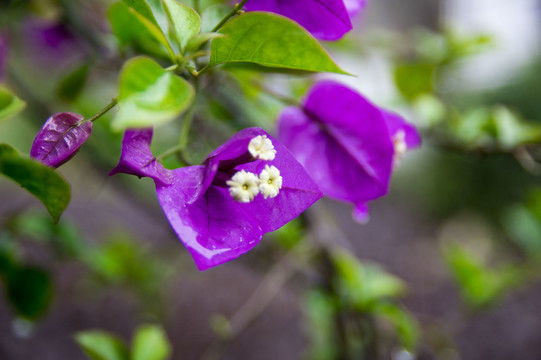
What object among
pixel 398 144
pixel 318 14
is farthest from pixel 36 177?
pixel 398 144

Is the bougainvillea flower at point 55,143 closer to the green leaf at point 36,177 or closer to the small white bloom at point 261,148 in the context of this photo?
the green leaf at point 36,177

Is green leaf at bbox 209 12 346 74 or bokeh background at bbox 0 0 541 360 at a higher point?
green leaf at bbox 209 12 346 74

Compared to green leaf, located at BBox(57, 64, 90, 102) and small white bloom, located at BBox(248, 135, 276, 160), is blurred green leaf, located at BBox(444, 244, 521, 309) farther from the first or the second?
green leaf, located at BBox(57, 64, 90, 102)

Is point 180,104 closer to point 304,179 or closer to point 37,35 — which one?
point 304,179

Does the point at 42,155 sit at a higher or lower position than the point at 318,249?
higher

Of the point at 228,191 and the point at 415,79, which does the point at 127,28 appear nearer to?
the point at 228,191

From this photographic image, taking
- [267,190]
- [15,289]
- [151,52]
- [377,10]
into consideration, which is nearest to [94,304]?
[15,289]

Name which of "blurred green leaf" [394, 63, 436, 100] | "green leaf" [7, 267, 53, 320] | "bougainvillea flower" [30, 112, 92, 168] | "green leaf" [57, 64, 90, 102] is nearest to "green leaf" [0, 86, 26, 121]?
"bougainvillea flower" [30, 112, 92, 168]
